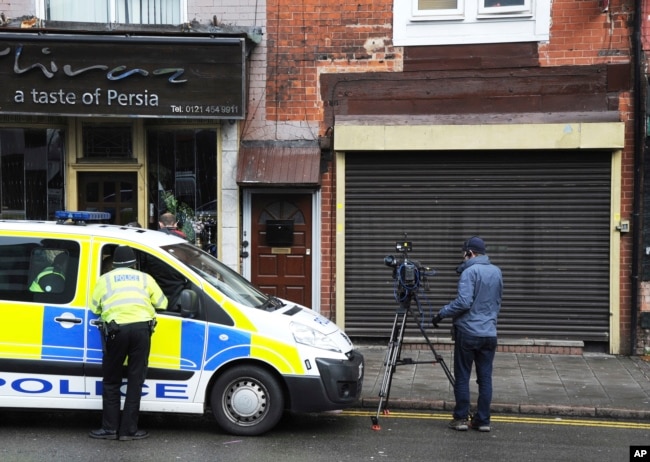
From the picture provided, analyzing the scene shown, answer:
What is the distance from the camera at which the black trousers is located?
22.0ft

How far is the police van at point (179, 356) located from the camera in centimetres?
699

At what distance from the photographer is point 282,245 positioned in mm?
11883

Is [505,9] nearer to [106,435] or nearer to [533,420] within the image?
[533,420]

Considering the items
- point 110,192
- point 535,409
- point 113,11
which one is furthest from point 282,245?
point 535,409

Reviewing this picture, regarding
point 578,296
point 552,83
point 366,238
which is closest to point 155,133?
point 366,238

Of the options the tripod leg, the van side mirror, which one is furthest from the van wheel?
the tripod leg

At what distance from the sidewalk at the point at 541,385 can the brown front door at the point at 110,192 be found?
422cm

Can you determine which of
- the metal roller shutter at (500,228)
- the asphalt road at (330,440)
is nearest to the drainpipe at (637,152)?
the metal roller shutter at (500,228)

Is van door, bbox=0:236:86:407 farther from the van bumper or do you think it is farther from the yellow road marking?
the yellow road marking

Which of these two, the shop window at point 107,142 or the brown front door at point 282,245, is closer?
the brown front door at point 282,245

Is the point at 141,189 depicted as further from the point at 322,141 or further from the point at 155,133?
the point at 322,141

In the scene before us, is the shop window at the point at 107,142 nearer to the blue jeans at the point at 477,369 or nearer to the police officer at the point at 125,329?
the police officer at the point at 125,329

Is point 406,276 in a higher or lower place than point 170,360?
higher

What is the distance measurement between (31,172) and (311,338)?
6826mm
